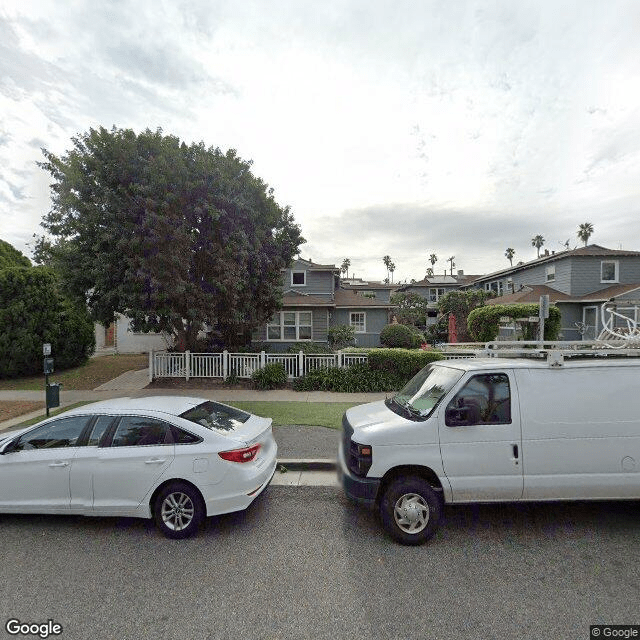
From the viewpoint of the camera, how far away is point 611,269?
2211cm

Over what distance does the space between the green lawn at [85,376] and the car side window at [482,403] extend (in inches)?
495

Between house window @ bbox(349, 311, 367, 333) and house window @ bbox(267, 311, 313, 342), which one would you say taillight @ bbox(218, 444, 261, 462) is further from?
house window @ bbox(349, 311, 367, 333)

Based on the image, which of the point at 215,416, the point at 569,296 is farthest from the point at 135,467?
the point at 569,296

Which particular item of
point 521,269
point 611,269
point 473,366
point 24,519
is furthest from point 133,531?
point 521,269

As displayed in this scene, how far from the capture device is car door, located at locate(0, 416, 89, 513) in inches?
151

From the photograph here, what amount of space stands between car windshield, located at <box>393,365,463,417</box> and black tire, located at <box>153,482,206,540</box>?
2.51m

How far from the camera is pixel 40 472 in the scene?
3.86m

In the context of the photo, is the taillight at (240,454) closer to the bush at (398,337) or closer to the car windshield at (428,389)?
the car windshield at (428,389)

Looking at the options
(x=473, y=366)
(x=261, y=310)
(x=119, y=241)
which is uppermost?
(x=119, y=241)

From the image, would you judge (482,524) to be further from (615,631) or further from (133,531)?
(133,531)

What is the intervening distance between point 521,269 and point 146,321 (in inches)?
1073

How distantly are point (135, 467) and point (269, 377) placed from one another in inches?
313

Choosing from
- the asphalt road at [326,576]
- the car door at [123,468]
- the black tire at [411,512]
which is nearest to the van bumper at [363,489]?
the black tire at [411,512]

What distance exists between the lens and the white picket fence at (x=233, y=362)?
12000 millimetres
